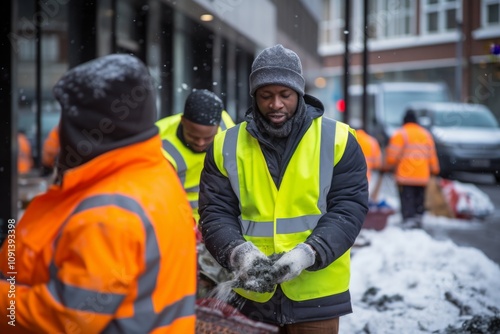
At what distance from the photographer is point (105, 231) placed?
1895 millimetres

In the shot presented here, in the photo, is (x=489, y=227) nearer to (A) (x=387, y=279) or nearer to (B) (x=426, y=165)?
(B) (x=426, y=165)

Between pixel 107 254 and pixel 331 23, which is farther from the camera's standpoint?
pixel 331 23

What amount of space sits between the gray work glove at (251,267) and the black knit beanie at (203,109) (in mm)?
1585

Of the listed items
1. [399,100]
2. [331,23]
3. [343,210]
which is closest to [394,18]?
[331,23]

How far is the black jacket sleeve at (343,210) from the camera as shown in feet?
9.92

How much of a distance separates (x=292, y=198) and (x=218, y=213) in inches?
12.7

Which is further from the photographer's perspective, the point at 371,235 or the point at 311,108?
the point at 371,235

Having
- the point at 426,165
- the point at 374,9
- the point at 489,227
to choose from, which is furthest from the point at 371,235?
the point at 374,9

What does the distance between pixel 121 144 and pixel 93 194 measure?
16 cm

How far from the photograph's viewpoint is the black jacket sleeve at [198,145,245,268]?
309 cm

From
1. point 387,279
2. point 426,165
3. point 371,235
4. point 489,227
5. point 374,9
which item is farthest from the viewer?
point 374,9

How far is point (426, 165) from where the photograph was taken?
34.9ft

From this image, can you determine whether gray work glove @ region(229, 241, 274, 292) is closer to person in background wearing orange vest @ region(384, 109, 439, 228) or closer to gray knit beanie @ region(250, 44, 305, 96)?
gray knit beanie @ region(250, 44, 305, 96)

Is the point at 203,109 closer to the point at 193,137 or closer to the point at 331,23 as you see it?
the point at 193,137
